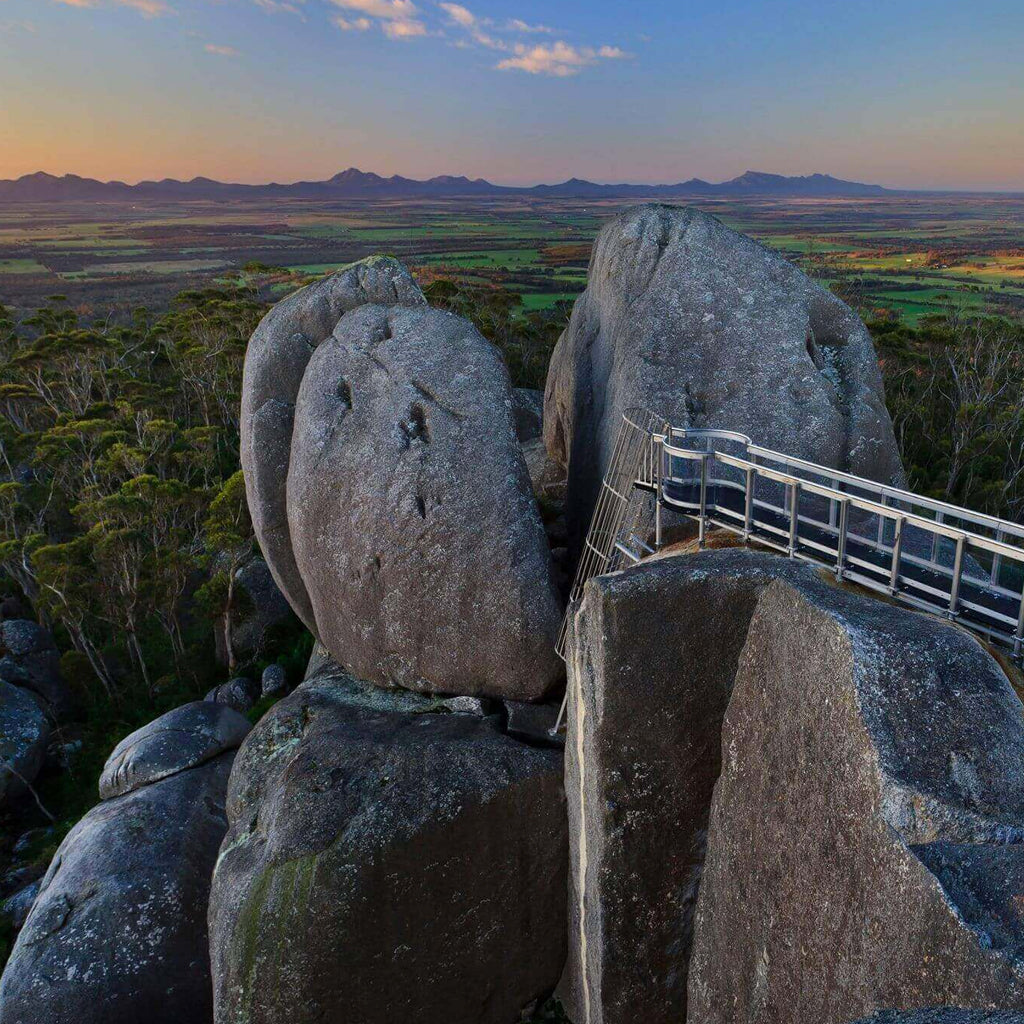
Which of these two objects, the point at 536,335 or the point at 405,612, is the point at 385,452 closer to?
the point at 405,612

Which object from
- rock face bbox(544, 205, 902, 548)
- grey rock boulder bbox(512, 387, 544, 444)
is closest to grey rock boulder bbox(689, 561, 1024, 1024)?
rock face bbox(544, 205, 902, 548)

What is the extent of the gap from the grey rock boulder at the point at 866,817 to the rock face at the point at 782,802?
0.02 metres

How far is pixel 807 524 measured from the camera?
424 inches

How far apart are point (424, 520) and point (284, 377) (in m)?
5.21

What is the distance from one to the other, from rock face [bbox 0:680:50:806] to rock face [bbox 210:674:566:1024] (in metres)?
Answer: 11.9

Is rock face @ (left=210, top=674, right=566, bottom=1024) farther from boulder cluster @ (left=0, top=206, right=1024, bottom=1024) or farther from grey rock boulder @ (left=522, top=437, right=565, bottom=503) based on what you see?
grey rock boulder @ (left=522, top=437, right=565, bottom=503)

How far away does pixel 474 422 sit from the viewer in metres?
13.5

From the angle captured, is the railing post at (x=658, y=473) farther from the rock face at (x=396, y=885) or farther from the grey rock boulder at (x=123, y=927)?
the grey rock boulder at (x=123, y=927)

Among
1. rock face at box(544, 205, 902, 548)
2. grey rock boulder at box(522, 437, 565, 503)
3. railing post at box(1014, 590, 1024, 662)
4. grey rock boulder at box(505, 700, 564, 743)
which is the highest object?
rock face at box(544, 205, 902, 548)

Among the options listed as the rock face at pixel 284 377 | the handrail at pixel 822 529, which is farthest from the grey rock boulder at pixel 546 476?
the handrail at pixel 822 529

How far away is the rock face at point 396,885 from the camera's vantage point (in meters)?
10.6

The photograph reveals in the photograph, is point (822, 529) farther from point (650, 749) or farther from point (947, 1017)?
point (947, 1017)

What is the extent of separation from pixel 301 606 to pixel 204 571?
17173 mm

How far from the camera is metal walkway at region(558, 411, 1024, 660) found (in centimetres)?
768
